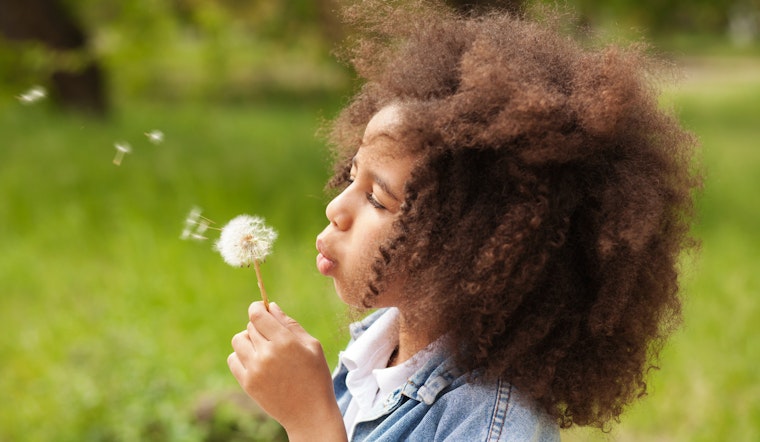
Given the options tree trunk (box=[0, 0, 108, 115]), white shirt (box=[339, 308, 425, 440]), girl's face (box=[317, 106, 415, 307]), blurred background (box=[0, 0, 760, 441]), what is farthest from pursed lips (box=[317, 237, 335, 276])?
tree trunk (box=[0, 0, 108, 115])

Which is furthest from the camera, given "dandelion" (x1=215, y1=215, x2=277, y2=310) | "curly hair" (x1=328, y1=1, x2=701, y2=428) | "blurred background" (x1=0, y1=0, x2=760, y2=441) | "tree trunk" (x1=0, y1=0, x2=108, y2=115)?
"tree trunk" (x1=0, y1=0, x2=108, y2=115)

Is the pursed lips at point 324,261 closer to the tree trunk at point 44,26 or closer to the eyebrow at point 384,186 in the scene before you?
the eyebrow at point 384,186

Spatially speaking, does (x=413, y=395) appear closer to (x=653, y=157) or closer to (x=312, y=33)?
(x=653, y=157)

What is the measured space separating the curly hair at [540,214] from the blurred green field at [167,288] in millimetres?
391

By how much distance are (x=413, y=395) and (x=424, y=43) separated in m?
0.64

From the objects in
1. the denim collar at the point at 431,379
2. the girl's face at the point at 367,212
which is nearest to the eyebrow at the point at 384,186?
the girl's face at the point at 367,212

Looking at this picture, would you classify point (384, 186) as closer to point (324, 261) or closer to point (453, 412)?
point (324, 261)

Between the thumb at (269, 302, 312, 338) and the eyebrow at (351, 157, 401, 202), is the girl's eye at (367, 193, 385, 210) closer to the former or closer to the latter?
the eyebrow at (351, 157, 401, 202)

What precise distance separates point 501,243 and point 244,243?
0.52m

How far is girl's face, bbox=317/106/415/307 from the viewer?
1.62m

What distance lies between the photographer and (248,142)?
358 inches

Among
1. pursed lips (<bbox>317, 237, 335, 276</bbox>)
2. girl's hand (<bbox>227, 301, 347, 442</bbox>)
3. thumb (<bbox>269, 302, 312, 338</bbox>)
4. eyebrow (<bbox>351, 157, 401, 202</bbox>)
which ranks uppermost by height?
eyebrow (<bbox>351, 157, 401, 202</bbox>)

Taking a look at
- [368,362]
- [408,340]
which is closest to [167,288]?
[368,362]

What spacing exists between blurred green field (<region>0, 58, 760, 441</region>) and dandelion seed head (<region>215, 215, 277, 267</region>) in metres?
0.29
